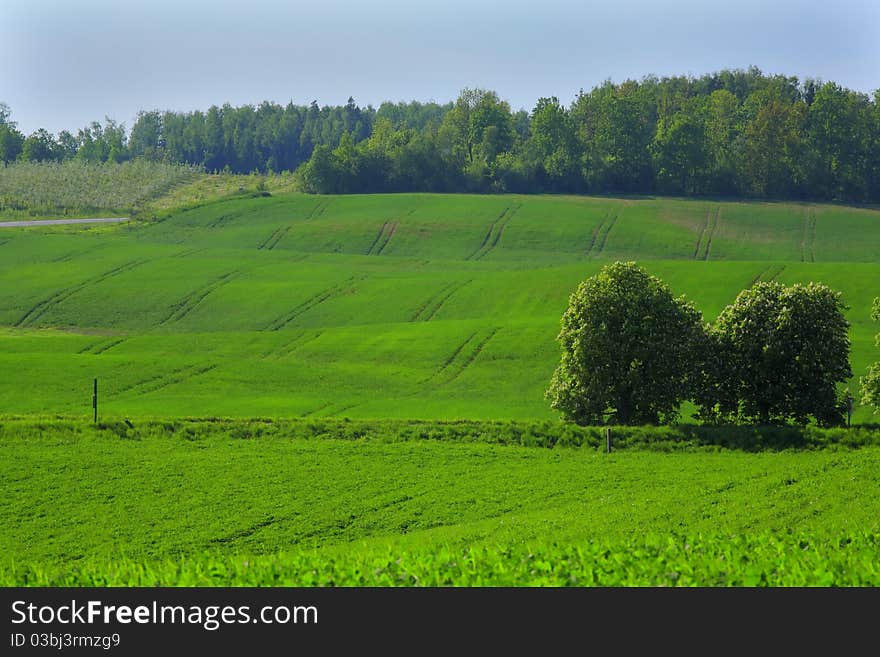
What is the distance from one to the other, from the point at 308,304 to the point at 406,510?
60.9 meters

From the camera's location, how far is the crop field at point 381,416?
20438 millimetres

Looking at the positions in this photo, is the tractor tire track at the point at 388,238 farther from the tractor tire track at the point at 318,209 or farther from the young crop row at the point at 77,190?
the young crop row at the point at 77,190

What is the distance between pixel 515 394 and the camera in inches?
2499

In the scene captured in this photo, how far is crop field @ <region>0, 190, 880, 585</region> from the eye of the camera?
2044 cm

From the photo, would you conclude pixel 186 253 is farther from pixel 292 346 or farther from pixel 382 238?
pixel 292 346

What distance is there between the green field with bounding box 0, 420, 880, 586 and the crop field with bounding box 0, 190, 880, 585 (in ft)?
0.41

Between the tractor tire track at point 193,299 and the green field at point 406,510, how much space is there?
47704 mm

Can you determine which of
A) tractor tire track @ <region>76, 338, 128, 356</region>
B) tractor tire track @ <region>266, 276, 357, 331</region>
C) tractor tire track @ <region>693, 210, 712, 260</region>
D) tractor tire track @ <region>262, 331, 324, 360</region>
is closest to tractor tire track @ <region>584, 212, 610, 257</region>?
tractor tire track @ <region>693, 210, 712, 260</region>

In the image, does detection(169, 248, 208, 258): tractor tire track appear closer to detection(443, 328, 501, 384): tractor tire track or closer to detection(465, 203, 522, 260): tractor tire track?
detection(465, 203, 522, 260): tractor tire track

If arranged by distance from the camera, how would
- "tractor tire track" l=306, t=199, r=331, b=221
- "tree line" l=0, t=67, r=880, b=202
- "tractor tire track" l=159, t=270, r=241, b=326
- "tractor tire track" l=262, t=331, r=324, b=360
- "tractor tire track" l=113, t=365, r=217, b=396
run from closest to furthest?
"tractor tire track" l=113, t=365, r=217, b=396
"tractor tire track" l=262, t=331, r=324, b=360
"tractor tire track" l=159, t=270, r=241, b=326
"tractor tire track" l=306, t=199, r=331, b=221
"tree line" l=0, t=67, r=880, b=202

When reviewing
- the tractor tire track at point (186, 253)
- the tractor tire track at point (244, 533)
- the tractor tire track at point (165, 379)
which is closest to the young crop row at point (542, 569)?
the tractor tire track at point (244, 533)

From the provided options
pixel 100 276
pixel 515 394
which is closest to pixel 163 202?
pixel 100 276

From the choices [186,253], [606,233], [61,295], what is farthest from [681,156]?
[61,295]
